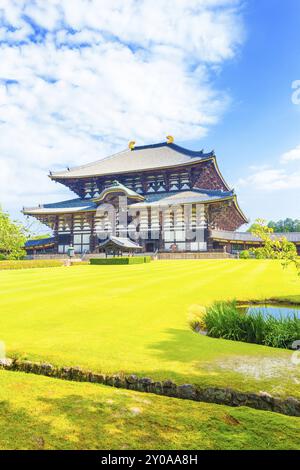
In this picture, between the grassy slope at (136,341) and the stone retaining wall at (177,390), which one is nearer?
the stone retaining wall at (177,390)

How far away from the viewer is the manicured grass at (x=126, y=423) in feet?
10.8

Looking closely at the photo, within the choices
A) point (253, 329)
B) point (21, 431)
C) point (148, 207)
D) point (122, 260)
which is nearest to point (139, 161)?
point (148, 207)

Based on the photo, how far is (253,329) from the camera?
298 inches

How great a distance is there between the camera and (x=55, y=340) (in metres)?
6.56

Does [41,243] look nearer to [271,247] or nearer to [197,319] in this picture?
[197,319]

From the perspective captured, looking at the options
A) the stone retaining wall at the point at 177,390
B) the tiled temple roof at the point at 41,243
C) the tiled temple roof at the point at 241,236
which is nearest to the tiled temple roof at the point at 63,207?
the tiled temple roof at the point at 41,243

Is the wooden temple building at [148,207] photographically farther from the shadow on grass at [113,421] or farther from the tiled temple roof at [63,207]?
the shadow on grass at [113,421]

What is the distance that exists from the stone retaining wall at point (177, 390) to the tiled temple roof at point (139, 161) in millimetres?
45400

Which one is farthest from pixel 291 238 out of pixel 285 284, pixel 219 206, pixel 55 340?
pixel 55 340

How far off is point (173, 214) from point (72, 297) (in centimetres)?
3720

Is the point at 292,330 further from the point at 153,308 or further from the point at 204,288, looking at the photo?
the point at 204,288

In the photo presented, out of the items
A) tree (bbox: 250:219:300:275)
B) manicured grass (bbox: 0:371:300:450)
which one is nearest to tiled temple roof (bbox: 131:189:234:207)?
tree (bbox: 250:219:300:275)

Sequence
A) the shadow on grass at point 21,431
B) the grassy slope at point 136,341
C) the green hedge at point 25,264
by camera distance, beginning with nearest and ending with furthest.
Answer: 1. the shadow on grass at point 21,431
2. the grassy slope at point 136,341
3. the green hedge at point 25,264

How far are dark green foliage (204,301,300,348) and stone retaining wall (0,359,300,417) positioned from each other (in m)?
3.18
